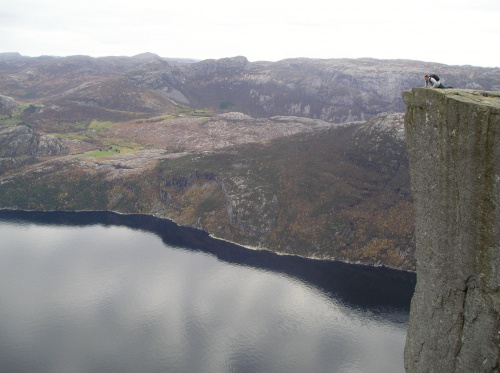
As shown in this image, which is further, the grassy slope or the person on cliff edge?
the grassy slope

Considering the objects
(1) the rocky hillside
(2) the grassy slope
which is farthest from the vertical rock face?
(2) the grassy slope

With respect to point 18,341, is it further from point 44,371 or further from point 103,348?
point 103,348

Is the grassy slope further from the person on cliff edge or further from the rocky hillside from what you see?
the person on cliff edge

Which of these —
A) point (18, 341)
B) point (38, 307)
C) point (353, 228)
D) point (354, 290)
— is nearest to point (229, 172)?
point (353, 228)

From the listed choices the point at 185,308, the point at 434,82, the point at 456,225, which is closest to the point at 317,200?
the point at 185,308

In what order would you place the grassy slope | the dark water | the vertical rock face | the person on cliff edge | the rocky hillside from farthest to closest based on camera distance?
the rocky hillside → the grassy slope → the dark water → the person on cliff edge → the vertical rock face
